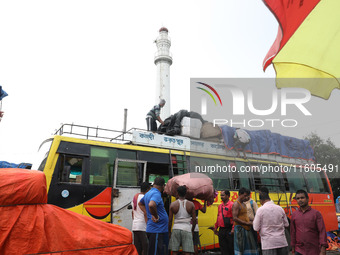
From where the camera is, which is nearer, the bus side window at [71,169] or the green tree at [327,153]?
the bus side window at [71,169]

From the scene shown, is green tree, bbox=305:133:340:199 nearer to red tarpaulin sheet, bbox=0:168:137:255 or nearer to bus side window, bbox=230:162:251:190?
A: bus side window, bbox=230:162:251:190

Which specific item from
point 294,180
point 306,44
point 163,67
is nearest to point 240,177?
point 294,180

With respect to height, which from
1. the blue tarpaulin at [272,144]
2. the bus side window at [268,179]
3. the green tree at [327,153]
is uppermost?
the green tree at [327,153]

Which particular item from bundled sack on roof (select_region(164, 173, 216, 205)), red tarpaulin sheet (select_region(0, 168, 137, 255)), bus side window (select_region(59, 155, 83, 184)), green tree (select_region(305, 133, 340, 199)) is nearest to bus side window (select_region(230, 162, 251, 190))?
bundled sack on roof (select_region(164, 173, 216, 205))

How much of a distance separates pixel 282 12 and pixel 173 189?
4239 millimetres

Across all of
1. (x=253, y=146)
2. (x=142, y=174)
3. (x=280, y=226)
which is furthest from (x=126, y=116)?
(x=280, y=226)

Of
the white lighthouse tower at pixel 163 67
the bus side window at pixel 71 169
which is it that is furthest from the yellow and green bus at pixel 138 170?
the white lighthouse tower at pixel 163 67

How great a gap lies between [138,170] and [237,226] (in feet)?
9.29

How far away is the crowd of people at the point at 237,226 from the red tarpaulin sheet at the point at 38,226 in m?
1.15

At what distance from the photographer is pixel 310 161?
1184 cm

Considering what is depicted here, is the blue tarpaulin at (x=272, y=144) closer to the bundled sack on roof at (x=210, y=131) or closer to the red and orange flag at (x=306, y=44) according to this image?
the bundled sack on roof at (x=210, y=131)

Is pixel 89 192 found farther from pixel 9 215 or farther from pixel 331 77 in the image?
pixel 331 77

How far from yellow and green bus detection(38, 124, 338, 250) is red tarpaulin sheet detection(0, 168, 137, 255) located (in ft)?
7.01

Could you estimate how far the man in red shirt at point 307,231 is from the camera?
14.0 feet
